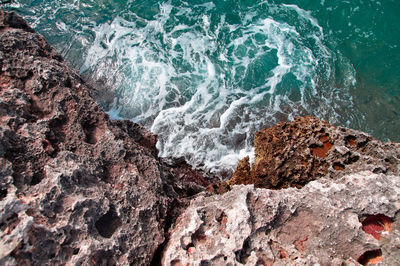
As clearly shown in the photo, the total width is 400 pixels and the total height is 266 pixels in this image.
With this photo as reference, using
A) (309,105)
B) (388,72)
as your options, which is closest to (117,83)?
(309,105)

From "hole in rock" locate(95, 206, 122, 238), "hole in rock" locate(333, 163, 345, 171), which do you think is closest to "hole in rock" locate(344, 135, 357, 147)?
"hole in rock" locate(333, 163, 345, 171)

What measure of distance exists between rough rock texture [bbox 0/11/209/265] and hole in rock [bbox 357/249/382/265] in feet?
8.17

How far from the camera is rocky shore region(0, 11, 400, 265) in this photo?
111 inches

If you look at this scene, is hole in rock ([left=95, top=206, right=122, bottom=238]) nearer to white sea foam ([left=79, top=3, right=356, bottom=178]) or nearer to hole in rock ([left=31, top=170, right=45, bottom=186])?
hole in rock ([left=31, top=170, right=45, bottom=186])

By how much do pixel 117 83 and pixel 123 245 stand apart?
388 inches

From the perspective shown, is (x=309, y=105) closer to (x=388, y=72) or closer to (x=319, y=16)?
(x=388, y=72)

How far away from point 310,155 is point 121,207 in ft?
14.3

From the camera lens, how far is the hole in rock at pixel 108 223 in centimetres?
313

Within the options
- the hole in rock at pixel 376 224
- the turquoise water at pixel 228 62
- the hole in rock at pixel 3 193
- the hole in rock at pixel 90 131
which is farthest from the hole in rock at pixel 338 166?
the hole in rock at pixel 3 193

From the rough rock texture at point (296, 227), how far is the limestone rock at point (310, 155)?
1.69 meters

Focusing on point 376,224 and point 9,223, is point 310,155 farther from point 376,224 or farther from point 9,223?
point 9,223

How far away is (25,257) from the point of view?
8.09 ft

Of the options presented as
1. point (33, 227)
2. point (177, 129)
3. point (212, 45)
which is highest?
point (33, 227)

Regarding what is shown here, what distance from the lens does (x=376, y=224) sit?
3361 millimetres
